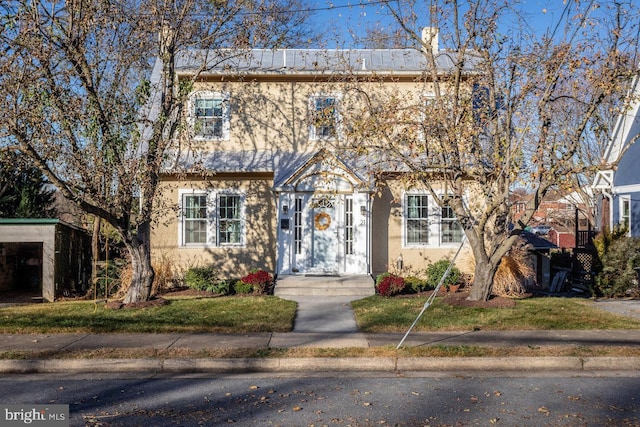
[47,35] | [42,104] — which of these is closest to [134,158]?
[42,104]

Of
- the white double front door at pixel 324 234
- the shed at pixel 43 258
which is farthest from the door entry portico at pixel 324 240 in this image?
the shed at pixel 43 258

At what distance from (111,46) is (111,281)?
5768mm

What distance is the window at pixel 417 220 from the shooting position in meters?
17.7

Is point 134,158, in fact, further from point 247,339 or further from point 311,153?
point 311,153

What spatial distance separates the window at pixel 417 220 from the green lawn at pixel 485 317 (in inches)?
135

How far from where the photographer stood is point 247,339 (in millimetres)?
10445

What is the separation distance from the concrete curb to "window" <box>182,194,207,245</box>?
28.7ft

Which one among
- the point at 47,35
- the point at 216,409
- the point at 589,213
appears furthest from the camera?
the point at 589,213

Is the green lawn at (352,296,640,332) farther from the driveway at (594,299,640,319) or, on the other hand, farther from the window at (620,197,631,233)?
the window at (620,197,631,233)

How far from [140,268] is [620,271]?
38.7 feet

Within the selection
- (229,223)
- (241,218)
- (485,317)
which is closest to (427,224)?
(241,218)

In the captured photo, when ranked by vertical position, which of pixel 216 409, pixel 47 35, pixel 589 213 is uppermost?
pixel 47 35

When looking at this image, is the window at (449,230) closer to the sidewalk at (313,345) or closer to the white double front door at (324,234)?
the white double front door at (324,234)

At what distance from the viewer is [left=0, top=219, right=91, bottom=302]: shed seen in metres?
15.1
